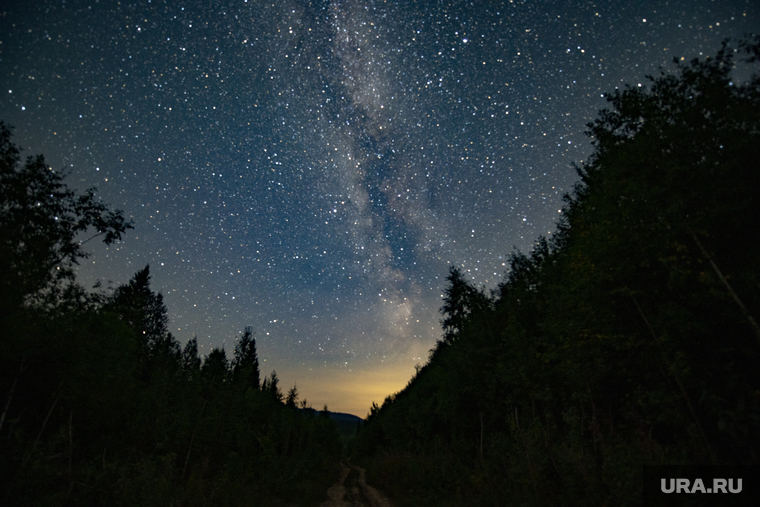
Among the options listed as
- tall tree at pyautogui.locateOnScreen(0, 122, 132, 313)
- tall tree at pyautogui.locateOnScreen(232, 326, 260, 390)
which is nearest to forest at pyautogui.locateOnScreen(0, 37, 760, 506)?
tall tree at pyautogui.locateOnScreen(0, 122, 132, 313)

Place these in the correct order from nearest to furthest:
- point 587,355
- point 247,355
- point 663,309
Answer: point 663,309 → point 587,355 → point 247,355

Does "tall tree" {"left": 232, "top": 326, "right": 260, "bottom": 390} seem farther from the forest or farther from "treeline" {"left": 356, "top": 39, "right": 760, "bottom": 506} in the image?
"treeline" {"left": 356, "top": 39, "right": 760, "bottom": 506}

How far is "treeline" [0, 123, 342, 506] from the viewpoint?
7.28 meters

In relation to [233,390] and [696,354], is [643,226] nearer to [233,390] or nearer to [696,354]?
[696,354]

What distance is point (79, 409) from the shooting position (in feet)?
56.1

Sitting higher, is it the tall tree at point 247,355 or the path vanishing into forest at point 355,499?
the tall tree at point 247,355

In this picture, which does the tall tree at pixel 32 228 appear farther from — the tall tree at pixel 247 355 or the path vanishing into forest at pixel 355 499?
the tall tree at pixel 247 355

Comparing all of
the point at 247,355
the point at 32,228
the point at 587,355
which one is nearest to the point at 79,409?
the point at 32,228

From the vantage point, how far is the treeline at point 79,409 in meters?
7.28

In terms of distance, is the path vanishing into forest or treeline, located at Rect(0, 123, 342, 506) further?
the path vanishing into forest

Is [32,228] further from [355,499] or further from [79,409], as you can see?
[355,499]

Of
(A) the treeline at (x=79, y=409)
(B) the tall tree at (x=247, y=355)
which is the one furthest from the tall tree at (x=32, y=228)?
(B) the tall tree at (x=247, y=355)

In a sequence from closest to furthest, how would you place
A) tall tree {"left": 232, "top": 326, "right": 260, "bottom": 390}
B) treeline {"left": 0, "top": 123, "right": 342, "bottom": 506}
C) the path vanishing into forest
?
treeline {"left": 0, "top": 123, "right": 342, "bottom": 506} → the path vanishing into forest → tall tree {"left": 232, "top": 326, "right": 260, "bottom": 390}

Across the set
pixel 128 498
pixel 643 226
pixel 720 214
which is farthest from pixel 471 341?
pixel 128 498
